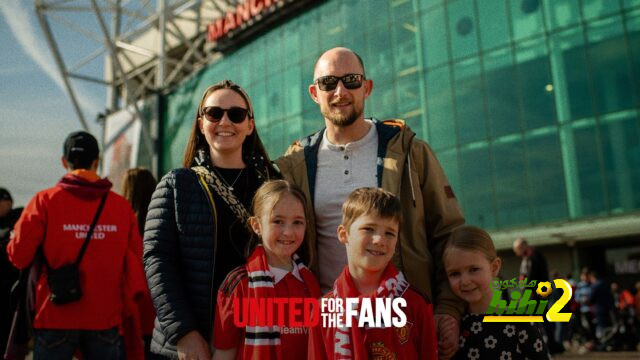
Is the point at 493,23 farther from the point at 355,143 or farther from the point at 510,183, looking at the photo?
the point at 355,143

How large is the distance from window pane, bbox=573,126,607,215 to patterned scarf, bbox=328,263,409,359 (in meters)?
16.5

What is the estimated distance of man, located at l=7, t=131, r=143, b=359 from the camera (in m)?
3.55

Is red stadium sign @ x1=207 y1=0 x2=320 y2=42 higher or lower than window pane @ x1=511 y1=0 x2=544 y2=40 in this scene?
higher

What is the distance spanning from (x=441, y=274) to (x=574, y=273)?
58.0ft

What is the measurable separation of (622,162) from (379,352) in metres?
16.7

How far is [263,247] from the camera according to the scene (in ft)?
8.61

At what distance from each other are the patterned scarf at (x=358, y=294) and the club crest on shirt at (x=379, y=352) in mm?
29

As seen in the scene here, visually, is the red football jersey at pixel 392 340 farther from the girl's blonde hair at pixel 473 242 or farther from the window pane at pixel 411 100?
the window pane at pixel 411 100

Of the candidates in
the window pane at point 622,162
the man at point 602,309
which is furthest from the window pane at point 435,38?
the man at point 602,309

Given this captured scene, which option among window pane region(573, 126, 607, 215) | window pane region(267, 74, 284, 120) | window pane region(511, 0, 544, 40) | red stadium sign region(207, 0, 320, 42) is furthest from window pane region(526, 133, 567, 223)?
red stadium sign region(207, 0, 320, 42)

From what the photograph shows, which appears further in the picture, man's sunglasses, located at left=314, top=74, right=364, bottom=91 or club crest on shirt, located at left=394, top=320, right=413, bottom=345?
man's sunglasses, located at left=314, top=74, right=364, bottom=91

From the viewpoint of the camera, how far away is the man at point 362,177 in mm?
2967

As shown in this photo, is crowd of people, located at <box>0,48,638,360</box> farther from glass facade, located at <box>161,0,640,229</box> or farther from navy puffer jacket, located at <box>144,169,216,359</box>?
glass facade, located at <box>161,0,640,229</box>

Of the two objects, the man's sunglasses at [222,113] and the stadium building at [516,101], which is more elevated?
the stadium building at [516,101]
